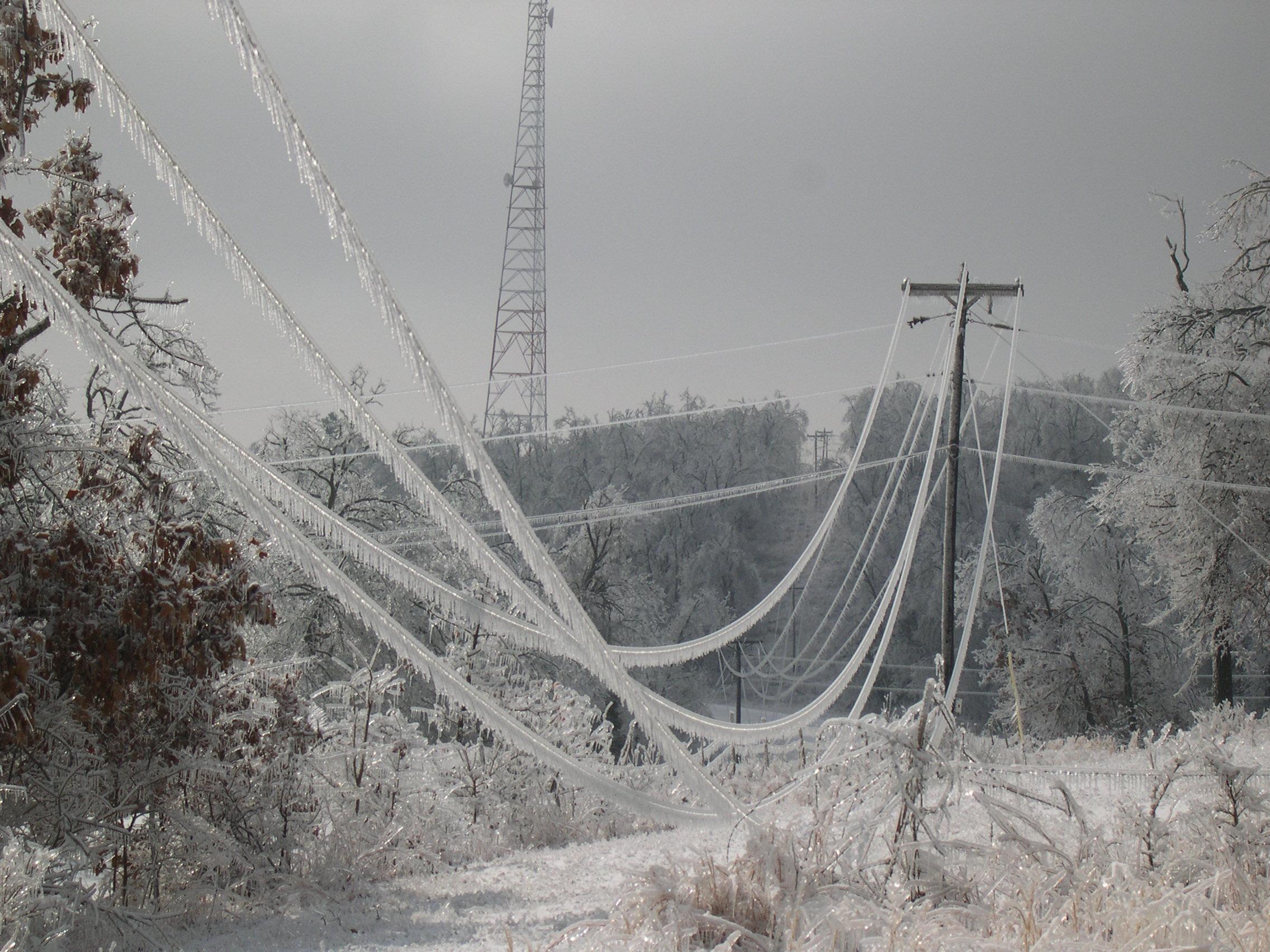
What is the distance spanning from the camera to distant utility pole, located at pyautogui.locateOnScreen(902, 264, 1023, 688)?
1200 centimetres

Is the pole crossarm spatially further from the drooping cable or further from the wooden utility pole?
the wooden utility pole

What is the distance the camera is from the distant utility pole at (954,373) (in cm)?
1200

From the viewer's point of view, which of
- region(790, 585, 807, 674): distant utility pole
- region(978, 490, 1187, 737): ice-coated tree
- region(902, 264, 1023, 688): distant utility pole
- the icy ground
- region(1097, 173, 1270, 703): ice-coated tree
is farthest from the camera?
region(790, 585, 807, 674): distant utility pole

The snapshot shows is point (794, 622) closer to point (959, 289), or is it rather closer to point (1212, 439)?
point (1212, 439)

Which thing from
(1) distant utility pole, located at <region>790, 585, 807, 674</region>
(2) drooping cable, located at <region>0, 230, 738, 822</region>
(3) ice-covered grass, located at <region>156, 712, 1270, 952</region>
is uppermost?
(2) drooping cable, located at <region>0, 230, 738, 822</region>

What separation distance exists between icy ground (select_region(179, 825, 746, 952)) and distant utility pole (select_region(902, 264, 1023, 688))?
250 inches

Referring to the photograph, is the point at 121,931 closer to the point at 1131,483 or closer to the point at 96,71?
the point at 96,71

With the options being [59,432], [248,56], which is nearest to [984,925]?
[248,56]

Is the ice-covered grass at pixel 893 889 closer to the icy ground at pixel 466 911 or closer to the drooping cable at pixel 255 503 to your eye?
the icy ground at pixel 466 911

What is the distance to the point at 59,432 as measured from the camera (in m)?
5.95

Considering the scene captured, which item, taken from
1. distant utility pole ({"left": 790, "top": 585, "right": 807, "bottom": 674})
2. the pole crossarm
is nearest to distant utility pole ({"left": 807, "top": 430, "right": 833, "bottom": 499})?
distant utility pole ({"left": 790, "top": 585, "right": 807, "bottom": 674})

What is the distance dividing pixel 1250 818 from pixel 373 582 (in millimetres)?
16435

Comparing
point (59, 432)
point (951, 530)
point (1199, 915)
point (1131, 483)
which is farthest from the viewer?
point (1131, 483)

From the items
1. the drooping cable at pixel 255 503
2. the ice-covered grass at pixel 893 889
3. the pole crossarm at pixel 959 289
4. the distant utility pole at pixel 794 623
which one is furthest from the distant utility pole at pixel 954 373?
the distant utility pole at pixel 794 623
